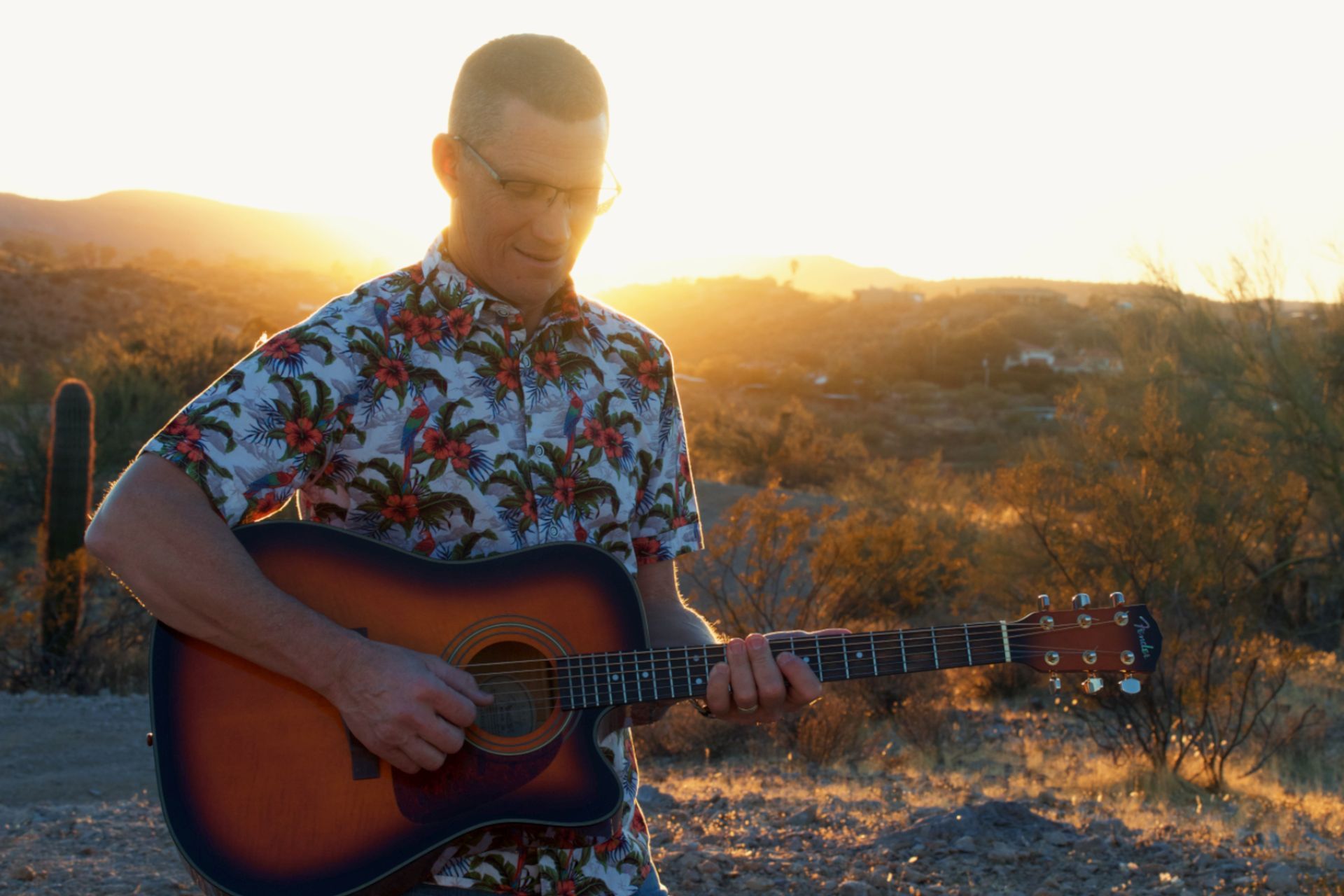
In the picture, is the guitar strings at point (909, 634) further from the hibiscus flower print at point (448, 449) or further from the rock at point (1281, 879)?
the rock at point (1281, 879)

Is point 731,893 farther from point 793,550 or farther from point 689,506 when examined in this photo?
point 793,550

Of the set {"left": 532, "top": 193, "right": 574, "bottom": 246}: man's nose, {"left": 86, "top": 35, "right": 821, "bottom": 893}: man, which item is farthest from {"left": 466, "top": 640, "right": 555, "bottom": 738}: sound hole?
{"left": 532, "top": 193, "right": 574, "bottom": 246}: man's nose

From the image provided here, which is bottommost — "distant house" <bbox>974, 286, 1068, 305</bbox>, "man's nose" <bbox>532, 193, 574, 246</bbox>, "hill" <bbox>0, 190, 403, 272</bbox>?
"man's nose" <bbox>532, 193, 574, 246</bbox>

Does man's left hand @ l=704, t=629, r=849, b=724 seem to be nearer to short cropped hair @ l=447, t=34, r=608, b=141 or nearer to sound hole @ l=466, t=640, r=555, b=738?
sound hole @ l=466, t=640, r=555, b=738

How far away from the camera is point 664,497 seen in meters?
2.34

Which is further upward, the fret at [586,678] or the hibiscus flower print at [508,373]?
the hibiscus flower print at [508,373]

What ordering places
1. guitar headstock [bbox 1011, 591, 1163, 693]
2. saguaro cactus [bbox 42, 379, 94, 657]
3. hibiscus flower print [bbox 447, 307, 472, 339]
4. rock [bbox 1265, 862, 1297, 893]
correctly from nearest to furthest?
hibiscus flower print [bbox 447, 307, 472, 339] < guitar headstock [bbox 1011, 591, 1163, 693] < rock [bbox 1265, 862, 1297, 893] < saguaro cactus [bbox 42, 379, 94, 657]

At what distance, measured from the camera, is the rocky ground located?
17.0 feet

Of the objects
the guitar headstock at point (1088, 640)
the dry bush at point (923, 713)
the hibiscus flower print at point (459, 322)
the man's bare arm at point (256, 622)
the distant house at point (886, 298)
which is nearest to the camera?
the man's bare arm at point (256, 622)

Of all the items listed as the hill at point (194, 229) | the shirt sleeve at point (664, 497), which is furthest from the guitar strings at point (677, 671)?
the hill at point (194, 229)

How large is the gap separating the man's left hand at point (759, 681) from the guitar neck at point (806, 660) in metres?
0.03

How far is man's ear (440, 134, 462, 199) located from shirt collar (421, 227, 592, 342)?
0.10m

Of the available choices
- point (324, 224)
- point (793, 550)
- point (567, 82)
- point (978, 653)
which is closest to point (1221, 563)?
point (793, 550)

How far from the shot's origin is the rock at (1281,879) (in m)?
5.12
